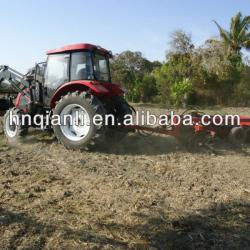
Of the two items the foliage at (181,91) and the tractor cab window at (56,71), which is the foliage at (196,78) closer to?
the foliage at (181,91)

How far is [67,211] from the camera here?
4.41 metres

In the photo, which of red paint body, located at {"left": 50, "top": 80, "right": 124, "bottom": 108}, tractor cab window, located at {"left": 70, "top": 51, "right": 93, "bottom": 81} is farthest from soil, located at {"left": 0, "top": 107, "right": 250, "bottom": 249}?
tractor cab window, located at {"left": 70, "top": 51, "right": 93, "bottom": 81}

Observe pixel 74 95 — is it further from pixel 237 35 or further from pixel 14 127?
pixel 237 35

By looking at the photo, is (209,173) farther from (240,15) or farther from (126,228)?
(240,15)

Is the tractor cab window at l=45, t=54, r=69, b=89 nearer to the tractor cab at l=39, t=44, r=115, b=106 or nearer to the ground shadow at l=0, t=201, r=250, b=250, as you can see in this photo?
the tractor cab at l=39, t=44, r=115, b=106

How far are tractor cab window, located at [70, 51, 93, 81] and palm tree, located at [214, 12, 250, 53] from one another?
1002 inches

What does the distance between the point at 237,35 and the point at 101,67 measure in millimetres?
26097

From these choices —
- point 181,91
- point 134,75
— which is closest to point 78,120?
point 181,91

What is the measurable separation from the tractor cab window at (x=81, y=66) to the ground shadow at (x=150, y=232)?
13.6ft

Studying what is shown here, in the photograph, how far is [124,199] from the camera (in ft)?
15.9

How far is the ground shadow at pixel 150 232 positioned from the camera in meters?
3.67

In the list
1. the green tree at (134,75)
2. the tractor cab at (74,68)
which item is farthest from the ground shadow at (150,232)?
the green tree at (134,75)

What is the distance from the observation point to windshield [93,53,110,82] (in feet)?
26.9

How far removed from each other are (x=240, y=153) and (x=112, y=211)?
4.15 meters
